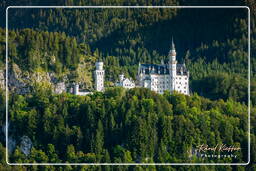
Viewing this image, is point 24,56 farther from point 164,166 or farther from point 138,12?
point 164,166

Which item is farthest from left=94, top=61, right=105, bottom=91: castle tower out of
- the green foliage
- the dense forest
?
the green foliage

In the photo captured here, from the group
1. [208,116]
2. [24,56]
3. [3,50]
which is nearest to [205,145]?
[208,116]

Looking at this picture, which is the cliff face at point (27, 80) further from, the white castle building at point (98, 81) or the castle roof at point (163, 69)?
the castle roof at point (163, 69)

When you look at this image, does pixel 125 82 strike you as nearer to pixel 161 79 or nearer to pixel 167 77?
pixel 161 79

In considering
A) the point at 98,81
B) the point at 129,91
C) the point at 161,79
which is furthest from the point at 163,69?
the point at 98,81

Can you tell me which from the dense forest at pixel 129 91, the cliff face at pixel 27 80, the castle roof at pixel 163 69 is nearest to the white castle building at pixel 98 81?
the dense forest at pixel 129 91

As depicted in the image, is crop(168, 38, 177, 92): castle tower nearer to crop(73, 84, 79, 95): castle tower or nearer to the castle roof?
the castle roof

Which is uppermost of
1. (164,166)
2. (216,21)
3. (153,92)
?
(216,21)

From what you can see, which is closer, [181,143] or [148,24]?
[181,143]
